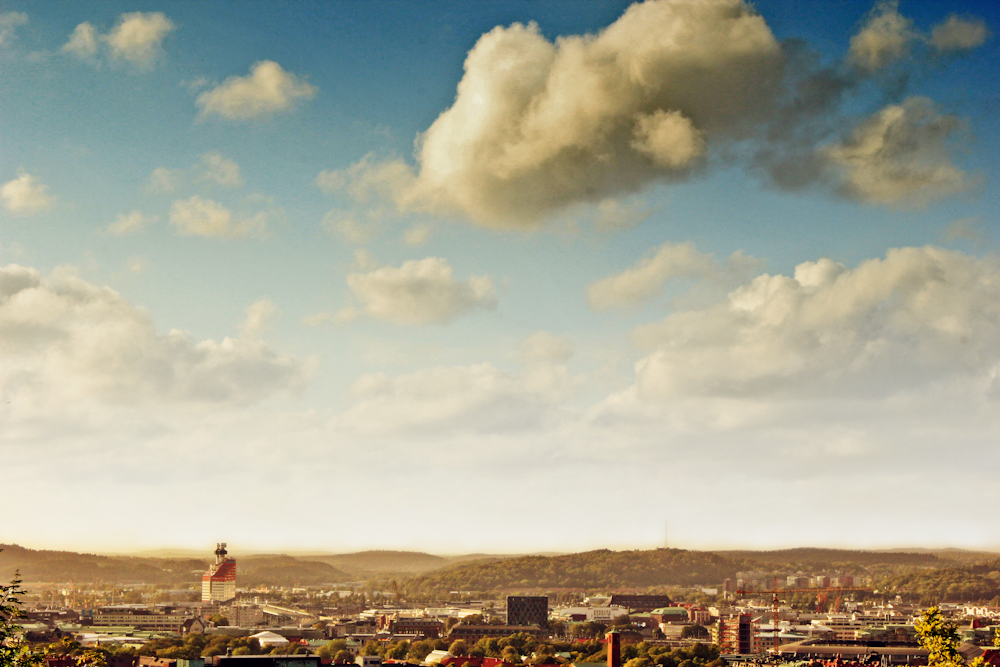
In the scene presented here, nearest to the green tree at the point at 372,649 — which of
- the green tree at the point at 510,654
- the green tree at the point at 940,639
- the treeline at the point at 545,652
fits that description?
the treeline at the point at 545,652

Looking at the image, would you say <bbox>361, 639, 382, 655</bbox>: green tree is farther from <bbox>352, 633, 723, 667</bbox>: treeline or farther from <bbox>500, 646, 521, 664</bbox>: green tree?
<bbox>500, 646, 521, 664</bbox>: green tree

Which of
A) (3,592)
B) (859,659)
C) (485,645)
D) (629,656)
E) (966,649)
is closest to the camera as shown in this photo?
(3,592)

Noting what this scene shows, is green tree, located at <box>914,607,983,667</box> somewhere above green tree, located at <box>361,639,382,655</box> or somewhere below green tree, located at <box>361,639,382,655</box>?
above

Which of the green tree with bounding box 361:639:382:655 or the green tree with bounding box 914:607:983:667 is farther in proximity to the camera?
the green tree with bounding box 361:639:382:655

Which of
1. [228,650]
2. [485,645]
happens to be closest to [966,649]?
[485,645]

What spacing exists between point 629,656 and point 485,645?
3493 centimetres

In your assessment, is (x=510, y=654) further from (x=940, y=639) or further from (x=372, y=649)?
(x=940, y=639)

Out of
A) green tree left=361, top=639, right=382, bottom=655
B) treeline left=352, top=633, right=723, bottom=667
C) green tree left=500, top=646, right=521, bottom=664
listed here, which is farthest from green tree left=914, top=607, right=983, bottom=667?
green tree left=361, top=639, right=382, bottom=655

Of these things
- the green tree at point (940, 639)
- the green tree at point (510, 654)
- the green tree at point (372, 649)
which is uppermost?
the green tree at point (940, 639)

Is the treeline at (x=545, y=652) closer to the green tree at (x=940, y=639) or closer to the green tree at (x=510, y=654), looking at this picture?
the green tree at (x=510, y=654)

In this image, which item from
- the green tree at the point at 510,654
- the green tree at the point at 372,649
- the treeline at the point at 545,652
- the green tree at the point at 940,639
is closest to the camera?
the green tree at the point at 940,639

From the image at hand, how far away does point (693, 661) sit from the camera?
483ft

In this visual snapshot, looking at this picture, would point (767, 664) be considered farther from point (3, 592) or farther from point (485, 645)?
point (3, 592)

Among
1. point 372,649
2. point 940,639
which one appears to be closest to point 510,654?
point 372,649
